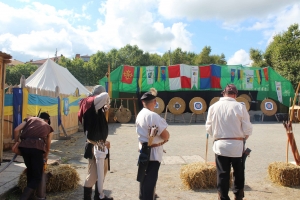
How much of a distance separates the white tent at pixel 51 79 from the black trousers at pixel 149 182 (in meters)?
13.4

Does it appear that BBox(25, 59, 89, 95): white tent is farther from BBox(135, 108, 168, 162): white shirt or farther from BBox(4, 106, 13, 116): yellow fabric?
BBox(135, 108, 168, 162): white shirt

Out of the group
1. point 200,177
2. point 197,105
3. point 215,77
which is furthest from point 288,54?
point 200,177

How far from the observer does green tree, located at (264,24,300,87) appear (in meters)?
26.0

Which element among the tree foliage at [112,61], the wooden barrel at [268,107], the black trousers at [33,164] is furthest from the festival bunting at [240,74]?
the tree foliage at [112,61]

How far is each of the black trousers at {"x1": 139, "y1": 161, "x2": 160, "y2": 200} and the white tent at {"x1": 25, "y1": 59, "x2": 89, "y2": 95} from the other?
44.0 feet

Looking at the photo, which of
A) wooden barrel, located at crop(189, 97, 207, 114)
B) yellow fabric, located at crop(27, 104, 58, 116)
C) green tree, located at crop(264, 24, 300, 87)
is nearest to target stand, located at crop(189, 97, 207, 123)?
wooden barrel, located at crop(189, 97, 207, 114)

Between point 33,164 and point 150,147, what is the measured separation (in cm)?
164

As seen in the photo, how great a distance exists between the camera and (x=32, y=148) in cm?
388

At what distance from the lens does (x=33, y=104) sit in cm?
845

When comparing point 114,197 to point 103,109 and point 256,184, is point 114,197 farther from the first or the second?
point 256,184

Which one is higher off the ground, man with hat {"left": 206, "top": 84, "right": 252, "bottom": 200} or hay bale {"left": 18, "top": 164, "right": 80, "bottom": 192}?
man with hat {"left": 206, "top": 84, "right": 252, "bottom": 200}

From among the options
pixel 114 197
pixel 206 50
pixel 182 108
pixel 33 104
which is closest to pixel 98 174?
pixel 114 197

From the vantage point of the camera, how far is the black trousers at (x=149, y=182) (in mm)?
3412

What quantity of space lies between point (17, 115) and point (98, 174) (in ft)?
14.6
